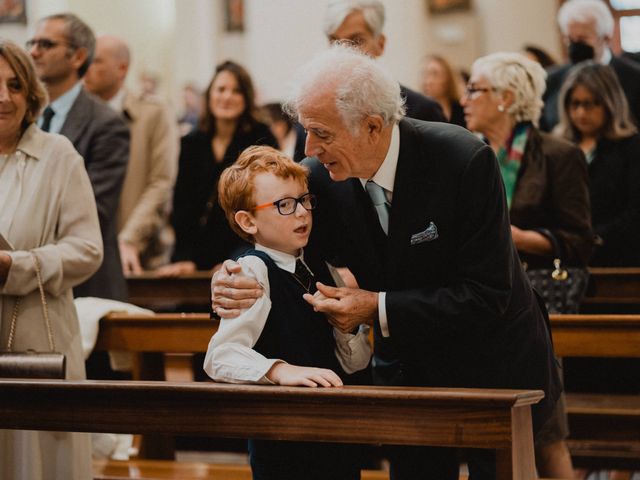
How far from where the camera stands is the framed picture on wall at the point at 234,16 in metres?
18.3

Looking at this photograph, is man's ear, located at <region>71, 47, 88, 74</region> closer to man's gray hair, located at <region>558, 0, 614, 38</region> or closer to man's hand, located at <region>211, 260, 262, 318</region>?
man's hand, located at <region>211, 260, 262, 318</region>

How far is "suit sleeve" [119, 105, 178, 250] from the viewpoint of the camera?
19.1 ft

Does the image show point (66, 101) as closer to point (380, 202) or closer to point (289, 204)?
point (289, 204)

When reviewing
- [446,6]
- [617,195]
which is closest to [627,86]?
[617,195]

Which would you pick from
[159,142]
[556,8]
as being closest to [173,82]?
[556,8]

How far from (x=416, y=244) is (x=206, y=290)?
8.78ft

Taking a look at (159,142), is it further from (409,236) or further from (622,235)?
(409,236)

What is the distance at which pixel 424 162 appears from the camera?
9.82ft

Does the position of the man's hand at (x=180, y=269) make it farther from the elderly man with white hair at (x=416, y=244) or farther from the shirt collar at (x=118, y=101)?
the elderly man with white hair at (x=416, y=244)

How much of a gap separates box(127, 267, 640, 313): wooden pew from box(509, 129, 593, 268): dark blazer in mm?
730

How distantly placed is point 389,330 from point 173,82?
1412 cm

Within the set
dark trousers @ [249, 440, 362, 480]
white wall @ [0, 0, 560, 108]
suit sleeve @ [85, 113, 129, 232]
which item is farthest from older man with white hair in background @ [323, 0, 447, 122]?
white wall @ [0, 0, 560, 108]

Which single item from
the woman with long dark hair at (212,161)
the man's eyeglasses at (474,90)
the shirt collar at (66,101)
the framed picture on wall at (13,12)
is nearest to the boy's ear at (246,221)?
the man's eyeglasses at (474,90)

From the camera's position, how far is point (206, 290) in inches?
217
